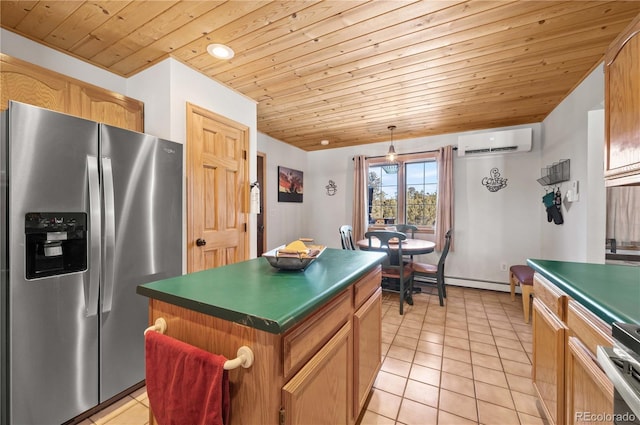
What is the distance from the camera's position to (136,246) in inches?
66.1

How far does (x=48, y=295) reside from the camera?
1320 mm

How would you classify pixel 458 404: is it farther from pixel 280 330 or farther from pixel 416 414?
pixel 280 330

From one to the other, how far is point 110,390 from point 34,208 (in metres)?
1.16

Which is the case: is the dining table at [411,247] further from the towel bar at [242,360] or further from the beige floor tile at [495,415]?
the towel bar at [242,360]

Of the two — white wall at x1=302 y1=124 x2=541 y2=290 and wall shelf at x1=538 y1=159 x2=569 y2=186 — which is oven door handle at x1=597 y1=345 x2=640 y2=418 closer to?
wall shelf at x1=538 y1=159 x2=569 y2=186

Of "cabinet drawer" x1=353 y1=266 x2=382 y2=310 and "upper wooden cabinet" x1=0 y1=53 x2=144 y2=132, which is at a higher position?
"upper wooden cabinet" x1=0 y1=53 x2=144 y2=132

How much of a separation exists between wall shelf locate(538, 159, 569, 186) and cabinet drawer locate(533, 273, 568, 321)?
1923 millimetres

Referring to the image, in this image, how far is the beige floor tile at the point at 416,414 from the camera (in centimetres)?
152

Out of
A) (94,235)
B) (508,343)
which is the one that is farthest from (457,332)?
(94,235)

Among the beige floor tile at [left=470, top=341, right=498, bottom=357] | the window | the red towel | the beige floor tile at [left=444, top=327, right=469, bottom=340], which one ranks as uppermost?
the window

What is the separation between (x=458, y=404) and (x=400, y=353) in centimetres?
61

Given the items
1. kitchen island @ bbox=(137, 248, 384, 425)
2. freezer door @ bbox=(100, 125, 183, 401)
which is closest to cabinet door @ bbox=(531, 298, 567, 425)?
kitchen island @ bbox=(137, 248, 384, 425)

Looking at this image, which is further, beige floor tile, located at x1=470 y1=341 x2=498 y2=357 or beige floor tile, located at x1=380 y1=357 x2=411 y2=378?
beige floor tile, located at x1=470 y1=341 x2=498 y2=357

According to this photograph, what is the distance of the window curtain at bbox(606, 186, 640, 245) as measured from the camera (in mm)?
2475
